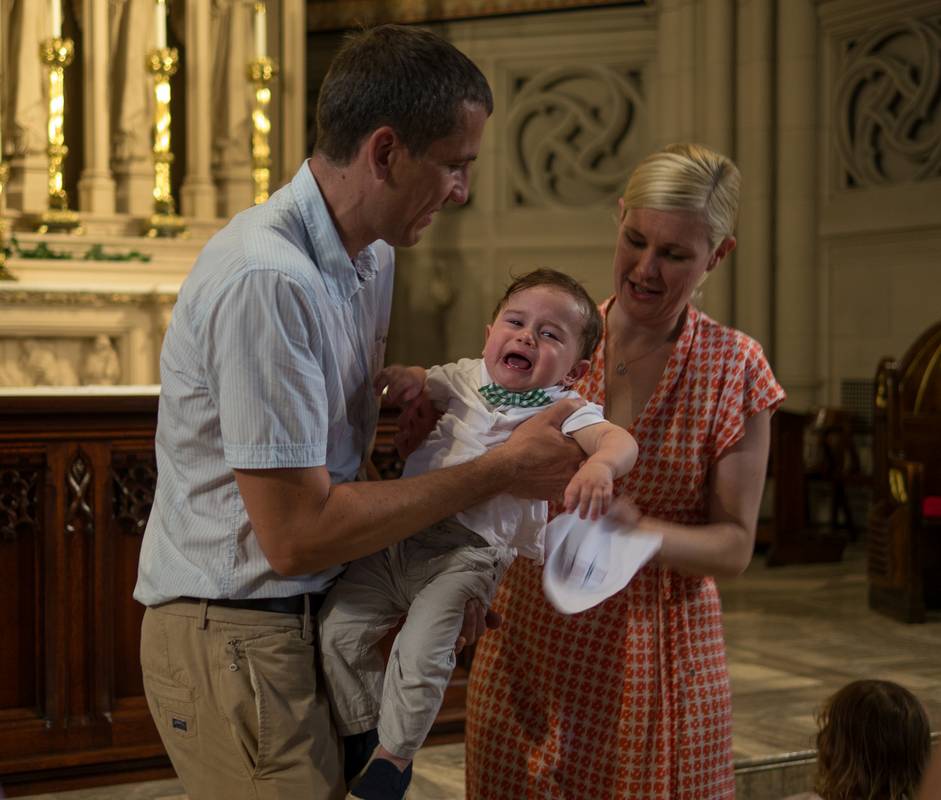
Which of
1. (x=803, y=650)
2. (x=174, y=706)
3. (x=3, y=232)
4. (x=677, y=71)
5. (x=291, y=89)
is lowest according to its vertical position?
(x=803, y=650)

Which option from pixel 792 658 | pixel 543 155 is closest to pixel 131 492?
pixel 792 658

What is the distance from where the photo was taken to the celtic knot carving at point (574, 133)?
33.6 ft

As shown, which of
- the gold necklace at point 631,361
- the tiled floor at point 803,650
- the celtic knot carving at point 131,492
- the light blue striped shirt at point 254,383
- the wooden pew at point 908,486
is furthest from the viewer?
the wooden pew at point 908,486

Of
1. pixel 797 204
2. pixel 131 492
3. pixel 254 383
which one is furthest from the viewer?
pixel 797 204

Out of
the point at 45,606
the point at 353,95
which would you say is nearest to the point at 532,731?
the point at 353,95

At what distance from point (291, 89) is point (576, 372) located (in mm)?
7190

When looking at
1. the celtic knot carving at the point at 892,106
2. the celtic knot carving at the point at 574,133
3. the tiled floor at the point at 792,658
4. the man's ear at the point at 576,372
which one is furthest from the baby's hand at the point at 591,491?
the celtic knot carving at the point at 574,133

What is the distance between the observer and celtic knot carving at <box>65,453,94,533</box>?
13.1ft

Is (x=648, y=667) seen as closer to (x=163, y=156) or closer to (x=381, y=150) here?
(x=381, y=150)

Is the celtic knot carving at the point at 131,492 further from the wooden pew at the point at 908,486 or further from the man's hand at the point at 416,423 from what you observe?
the wooden pew at the point at 908,486

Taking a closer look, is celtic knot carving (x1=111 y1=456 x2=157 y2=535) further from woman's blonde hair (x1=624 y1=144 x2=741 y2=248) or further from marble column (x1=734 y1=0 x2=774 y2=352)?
marble column (x1=734 y1=0 x2=774 y2=352)

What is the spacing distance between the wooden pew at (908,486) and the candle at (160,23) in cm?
438

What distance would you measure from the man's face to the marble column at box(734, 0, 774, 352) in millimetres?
7858

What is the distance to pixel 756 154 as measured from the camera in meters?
9.49
